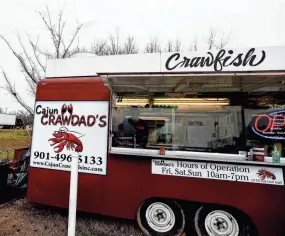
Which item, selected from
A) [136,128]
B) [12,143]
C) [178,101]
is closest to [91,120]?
[136,128]

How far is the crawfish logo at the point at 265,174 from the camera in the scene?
11.2 feet

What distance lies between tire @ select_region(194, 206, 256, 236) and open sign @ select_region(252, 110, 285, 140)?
1.43 metres

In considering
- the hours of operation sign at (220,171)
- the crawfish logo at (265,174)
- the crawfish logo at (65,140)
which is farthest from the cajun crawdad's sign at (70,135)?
the crawfish logo at (265,174)

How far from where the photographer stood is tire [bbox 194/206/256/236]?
3.66 meters

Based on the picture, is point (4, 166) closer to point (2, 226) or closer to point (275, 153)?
point (2, 226)

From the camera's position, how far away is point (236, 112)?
4.12 metres

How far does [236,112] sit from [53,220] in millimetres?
4171

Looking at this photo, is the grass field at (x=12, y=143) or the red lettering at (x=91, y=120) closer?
the red lettering at (x=91, y=120)

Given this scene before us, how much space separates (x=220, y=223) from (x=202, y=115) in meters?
1.93

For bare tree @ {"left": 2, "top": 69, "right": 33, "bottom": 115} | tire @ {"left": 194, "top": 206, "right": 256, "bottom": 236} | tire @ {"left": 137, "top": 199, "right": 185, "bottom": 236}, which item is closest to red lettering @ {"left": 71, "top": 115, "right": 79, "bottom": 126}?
tire @ {"left": 137, "top": 199, "right": 185, "bottom": 236}

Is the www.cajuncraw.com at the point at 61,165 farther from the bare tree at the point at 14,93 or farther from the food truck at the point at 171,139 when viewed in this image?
the bare tree at the point at 14,93

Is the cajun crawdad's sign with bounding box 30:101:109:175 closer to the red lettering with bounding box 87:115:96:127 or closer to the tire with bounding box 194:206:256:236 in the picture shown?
the red lettering with bounding box 87:115:96:127

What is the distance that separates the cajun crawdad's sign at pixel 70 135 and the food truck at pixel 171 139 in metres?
0.02

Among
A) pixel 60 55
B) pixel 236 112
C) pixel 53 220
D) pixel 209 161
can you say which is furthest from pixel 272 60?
pixel 60 55
